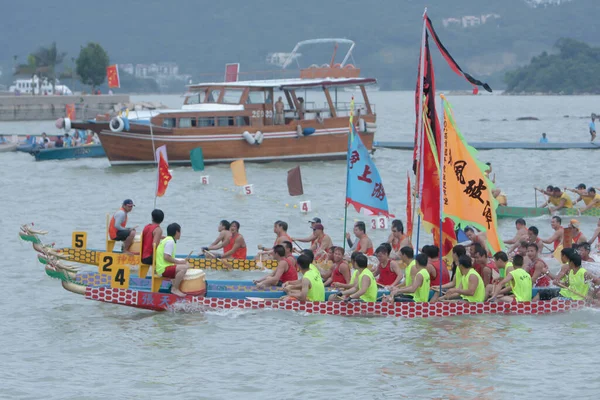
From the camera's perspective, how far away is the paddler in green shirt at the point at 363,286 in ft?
58.7

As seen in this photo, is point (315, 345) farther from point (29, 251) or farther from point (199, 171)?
point (199, 171)

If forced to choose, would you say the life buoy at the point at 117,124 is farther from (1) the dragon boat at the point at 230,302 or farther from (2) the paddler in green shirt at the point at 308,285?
(2) the paddler in green shirt at the point at 308,285

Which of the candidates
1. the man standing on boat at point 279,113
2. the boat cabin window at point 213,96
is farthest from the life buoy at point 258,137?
the boat cabin window at point 213,96

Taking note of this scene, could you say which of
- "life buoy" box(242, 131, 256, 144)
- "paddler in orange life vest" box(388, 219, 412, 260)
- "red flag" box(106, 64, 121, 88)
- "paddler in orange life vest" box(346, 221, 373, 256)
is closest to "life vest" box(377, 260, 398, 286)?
"paddler in orange life vest" box(388, 219, 412, 260)

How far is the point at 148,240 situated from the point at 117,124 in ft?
86.8

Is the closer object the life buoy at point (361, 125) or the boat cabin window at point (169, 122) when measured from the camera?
the boat cabin window at point (169, 122)

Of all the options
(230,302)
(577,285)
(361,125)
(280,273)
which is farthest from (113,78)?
(577,285)

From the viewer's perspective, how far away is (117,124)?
43.9 meters

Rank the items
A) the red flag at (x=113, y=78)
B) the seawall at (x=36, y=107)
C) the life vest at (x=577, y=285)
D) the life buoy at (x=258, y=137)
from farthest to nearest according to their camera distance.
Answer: the seawall at (x=36, y=107) < the red flag at (x=113, y=78) < the life buoy at (x=258, y=137) < the life vest at (x=577, y=285)

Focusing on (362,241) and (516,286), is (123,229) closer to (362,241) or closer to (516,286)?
(362,241)

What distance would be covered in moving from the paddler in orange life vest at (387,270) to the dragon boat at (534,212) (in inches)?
462

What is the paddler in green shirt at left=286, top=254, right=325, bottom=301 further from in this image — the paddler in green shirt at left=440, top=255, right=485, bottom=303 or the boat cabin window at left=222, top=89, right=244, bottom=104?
the boat cabin window at left=222, top=89, right=244, bottom=104

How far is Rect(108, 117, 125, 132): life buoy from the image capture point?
43.7 metres

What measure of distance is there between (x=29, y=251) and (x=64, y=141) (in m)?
30.5
